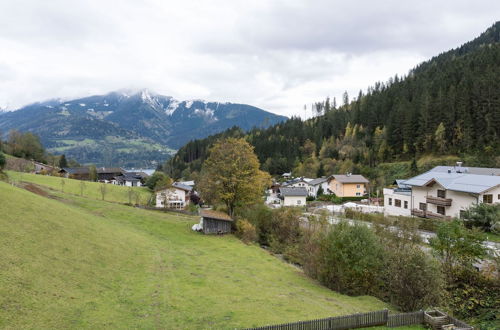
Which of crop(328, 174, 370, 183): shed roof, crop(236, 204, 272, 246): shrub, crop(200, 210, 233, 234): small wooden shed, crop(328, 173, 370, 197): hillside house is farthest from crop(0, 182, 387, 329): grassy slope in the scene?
crop(328, 174, 370, 183): shed roof

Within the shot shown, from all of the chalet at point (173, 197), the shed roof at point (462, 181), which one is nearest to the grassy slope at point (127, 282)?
the shed roof at point (462, 181)

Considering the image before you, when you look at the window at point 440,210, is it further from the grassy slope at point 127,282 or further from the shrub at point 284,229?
the grassy slope at point 127,282

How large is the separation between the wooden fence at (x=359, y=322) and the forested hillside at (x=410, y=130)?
7040 centimetres

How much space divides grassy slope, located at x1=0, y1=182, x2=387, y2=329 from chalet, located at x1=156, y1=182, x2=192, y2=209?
3394 cm

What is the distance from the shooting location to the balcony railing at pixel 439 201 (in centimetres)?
5022

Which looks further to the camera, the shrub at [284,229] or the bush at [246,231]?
the bush at [246,231]

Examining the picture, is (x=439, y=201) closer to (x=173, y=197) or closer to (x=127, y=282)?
(x=127, y=282)

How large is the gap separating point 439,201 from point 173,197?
51144 millimetres

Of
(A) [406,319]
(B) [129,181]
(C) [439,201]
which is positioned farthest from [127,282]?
(B) [129,181]

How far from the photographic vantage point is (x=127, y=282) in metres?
21.0

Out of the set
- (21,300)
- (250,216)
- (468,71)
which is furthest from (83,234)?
(468,71)

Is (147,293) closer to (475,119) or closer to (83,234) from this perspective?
(83,234)

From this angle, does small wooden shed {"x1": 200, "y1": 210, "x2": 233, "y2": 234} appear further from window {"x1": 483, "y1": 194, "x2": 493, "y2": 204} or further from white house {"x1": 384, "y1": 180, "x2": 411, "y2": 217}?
window {"x1": 483, "y1": 194, "x2": 493, "y2": 204}

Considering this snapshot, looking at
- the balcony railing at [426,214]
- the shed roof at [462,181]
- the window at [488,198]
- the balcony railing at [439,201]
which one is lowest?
the balcony railing at [426,214]
